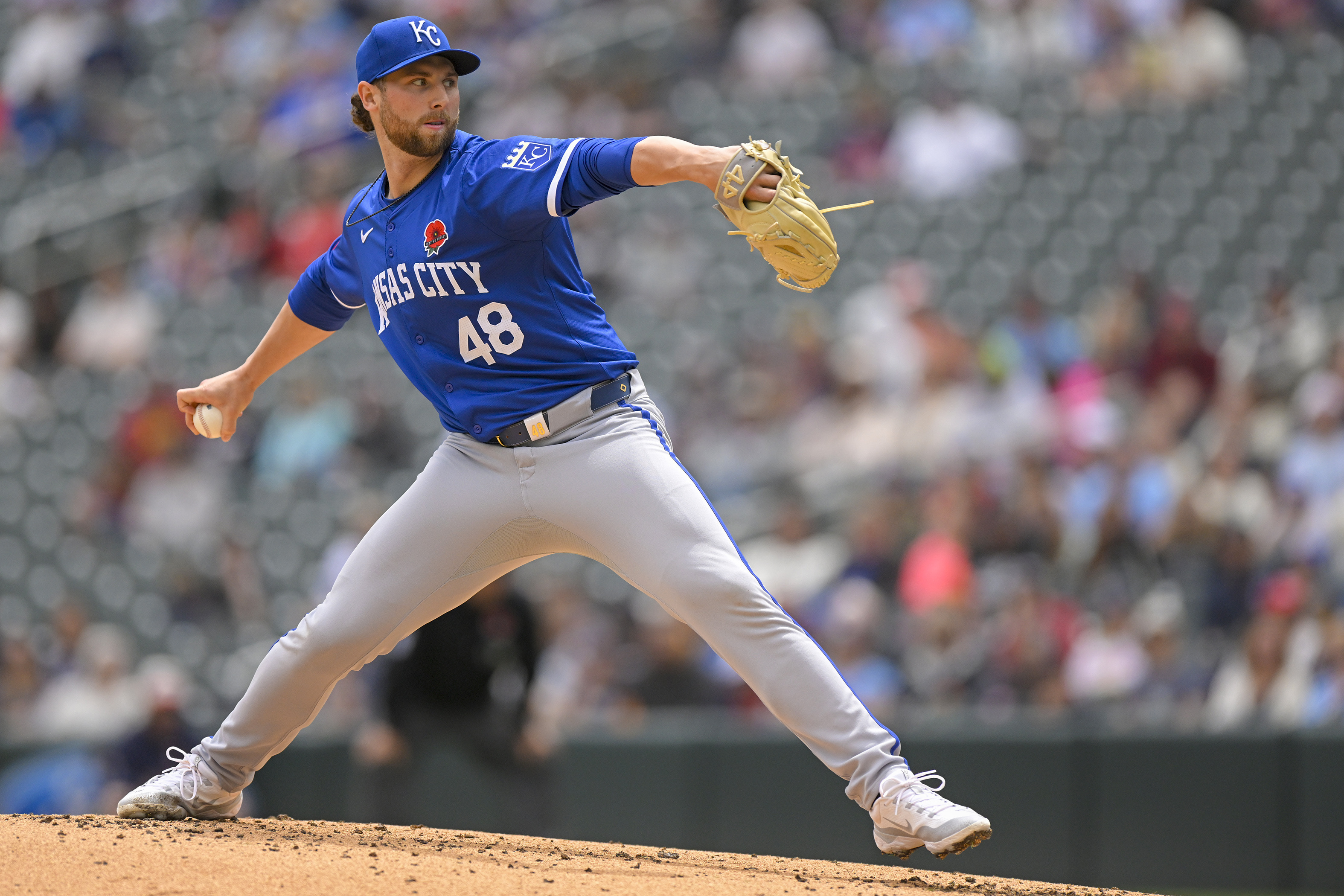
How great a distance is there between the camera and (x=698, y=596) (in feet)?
11.1

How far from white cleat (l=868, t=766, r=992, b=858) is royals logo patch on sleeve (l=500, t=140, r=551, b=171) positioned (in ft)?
5.02

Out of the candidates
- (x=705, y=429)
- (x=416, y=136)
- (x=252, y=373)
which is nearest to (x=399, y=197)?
(x=416, y=136)

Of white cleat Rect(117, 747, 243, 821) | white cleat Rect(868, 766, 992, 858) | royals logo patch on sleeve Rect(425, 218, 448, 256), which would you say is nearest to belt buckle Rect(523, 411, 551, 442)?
royals logo patch on sleeve Rect(425, 218, 448, 256)

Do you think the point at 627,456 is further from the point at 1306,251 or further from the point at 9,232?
the point at 9,232

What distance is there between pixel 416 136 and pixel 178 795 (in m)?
1.74

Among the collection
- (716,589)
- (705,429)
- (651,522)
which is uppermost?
(651,522)

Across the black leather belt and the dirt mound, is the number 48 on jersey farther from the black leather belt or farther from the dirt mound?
the dirt mound

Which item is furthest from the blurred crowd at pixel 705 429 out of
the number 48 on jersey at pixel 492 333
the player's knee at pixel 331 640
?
the number 48 on jersey at pixel 492 333

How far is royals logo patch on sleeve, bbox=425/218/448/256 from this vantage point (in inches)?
136

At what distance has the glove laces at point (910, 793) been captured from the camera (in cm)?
331

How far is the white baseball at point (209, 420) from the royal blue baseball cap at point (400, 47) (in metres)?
0.96

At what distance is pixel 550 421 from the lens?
11.5ft

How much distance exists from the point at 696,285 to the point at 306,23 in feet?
14.5

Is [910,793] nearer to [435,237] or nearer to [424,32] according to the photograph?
[435,237]
